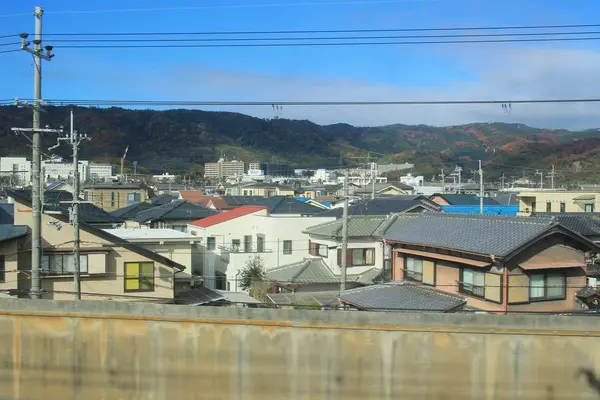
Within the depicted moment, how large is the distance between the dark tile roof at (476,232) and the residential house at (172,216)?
15.3 meters

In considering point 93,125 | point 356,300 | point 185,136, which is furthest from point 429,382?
point 185,136

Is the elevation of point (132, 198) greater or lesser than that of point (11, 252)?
greater

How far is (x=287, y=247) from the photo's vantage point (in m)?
25.4

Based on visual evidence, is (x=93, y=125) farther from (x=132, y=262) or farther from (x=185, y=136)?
(x=132, y=262)

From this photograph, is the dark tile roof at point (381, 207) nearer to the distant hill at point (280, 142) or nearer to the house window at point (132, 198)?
the house window at point (132, 198)

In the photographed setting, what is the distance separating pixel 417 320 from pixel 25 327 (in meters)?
5.11

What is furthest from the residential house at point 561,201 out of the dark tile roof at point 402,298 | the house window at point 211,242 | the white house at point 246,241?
the dark tile roof at point 402,298

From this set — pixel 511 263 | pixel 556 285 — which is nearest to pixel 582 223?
pixel 556 285

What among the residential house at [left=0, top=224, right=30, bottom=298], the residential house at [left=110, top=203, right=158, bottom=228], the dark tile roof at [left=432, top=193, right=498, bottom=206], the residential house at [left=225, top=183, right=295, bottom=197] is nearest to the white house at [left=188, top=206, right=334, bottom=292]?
the residential house at [left=110, top=203, right=158, bottom=228]

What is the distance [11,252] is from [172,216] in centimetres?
1661

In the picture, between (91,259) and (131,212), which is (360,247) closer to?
(91,259)

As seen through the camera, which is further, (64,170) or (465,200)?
(64,170)

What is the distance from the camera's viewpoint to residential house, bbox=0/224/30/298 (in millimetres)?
13227

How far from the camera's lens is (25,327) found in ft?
22.6
